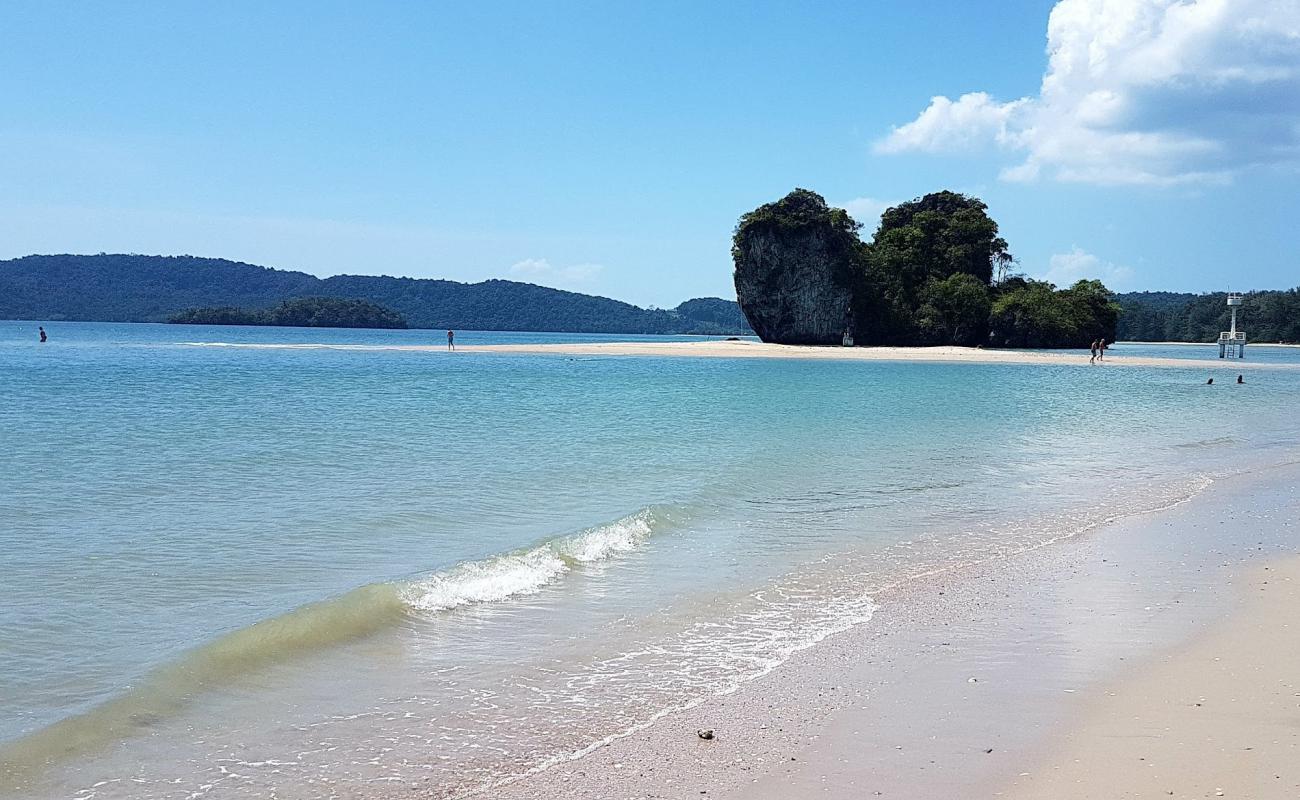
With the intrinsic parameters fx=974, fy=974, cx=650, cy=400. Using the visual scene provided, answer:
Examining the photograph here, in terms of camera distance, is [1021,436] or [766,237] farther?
[766,237]

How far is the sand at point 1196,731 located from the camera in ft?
14.6

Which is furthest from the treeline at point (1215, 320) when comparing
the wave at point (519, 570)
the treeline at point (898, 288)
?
the wave at point (519, 570)

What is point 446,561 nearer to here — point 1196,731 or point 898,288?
point 1196,731

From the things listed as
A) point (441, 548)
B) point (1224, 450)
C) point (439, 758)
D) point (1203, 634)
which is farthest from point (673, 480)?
point (1224, 450)

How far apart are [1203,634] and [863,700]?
3023 mm

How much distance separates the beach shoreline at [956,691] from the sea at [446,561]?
0.33m

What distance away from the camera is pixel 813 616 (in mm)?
7797

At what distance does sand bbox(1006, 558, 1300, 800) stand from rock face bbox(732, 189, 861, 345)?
85.7 metres

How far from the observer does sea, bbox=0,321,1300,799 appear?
17.6 feet

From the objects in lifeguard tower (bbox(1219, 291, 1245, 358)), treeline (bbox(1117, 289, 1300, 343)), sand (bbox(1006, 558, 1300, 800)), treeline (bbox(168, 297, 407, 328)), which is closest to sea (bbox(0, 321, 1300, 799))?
sand (bbox(1006, 558, 1300, 800))

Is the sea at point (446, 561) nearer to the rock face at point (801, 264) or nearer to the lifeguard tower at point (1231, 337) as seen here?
Result: the lifeguard tower at point (1231, 337)

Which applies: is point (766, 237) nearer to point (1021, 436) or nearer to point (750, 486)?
point (1021, 436)

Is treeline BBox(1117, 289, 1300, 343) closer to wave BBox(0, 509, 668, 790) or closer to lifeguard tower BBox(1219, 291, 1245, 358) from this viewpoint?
lifeguard tower BBox(1219, 291, 1245, 358)

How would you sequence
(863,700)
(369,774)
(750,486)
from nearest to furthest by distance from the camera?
1. (369,774)
2. (863,700)
3. (750,486)
